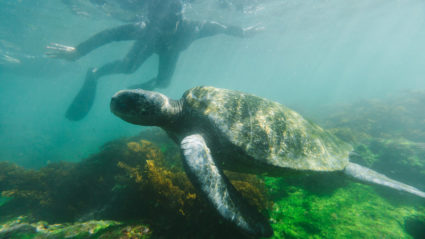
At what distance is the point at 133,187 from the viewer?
4.27 m

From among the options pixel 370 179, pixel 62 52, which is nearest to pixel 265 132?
pixel 370 179

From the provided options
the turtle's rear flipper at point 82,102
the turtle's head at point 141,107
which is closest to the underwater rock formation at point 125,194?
the turtle's head at point 141,107

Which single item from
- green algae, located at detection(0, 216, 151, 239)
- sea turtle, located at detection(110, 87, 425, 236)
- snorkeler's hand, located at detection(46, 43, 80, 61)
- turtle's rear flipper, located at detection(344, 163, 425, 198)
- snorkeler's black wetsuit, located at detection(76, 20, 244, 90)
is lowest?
green algae, located at detection(0, 216, 151, 239)

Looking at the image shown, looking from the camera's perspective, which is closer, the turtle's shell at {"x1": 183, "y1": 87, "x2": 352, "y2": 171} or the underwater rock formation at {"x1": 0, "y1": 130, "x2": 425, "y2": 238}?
the underwater rock formation at {"x1": 0, "y1": 130, "x2": 425, "y2": 238}

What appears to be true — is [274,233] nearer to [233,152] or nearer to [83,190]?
[233,152]

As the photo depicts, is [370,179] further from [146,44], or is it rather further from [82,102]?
[82,102]

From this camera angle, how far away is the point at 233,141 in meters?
2.89

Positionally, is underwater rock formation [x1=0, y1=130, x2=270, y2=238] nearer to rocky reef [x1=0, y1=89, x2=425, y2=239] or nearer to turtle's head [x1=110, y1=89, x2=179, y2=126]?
rocky reef [x1=0, y1=89, x2=425, y2=239]

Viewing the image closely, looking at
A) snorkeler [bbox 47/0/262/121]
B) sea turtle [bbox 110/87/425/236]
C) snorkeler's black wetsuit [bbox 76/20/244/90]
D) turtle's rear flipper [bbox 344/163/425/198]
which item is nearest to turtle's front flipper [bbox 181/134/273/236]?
sea turtle [bbox 110/87/425/236]

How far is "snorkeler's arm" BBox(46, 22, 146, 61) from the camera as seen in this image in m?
8.97

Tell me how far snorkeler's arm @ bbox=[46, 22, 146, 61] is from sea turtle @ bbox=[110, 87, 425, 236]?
883 centimetres

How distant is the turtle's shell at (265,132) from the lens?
2.94m

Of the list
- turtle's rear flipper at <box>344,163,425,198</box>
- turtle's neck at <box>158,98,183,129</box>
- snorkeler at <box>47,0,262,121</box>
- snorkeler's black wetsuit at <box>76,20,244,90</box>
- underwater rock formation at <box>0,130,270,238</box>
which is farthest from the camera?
snorkeler's black wetsuit at <box>76,20,244,90</box>

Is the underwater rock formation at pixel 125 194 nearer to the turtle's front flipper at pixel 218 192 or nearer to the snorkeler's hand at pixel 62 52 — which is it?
the turtle's front flipper at pixel 218 192
